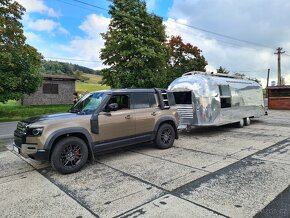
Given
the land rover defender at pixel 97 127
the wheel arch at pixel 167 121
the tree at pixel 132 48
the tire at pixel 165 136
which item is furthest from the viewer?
the tree at pixel 132 48

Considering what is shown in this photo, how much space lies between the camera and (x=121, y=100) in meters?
6.65

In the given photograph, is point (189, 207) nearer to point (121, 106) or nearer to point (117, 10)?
point (121, 106)

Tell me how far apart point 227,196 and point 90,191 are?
2.41 metres

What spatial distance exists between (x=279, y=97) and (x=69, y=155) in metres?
24.3

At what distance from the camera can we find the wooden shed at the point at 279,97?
23953 millimetres

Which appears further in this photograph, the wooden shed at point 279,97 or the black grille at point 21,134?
the wooden shed at point 279,97

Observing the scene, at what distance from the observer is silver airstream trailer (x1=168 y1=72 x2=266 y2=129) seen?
984 centimetres

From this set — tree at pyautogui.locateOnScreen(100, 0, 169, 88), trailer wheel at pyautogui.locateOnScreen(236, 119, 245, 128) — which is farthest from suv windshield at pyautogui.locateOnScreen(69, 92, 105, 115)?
tree at pyautogui.locateOnScreen(100, 0, 169, 88)

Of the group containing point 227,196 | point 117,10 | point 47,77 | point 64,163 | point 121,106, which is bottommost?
point 227,196

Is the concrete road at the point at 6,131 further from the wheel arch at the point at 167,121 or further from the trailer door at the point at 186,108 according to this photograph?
the trailer door at the point at 186,108

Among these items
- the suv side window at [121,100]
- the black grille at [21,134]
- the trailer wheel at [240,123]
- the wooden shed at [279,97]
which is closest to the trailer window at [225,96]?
the trailer wheel at [240,123]

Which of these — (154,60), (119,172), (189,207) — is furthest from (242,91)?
(154,60)

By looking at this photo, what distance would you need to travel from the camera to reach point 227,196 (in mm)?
4160

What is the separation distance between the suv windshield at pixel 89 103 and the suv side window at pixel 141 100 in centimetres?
101
